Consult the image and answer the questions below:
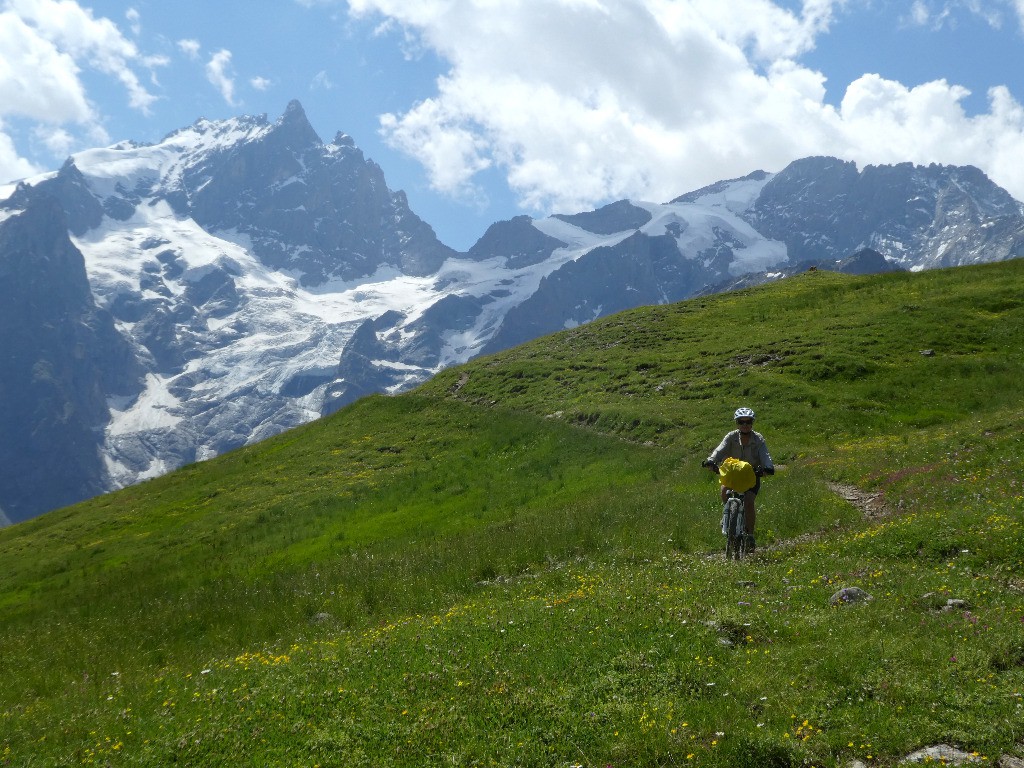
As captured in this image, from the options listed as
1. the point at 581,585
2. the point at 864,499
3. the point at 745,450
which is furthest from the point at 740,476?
the point at 864,499

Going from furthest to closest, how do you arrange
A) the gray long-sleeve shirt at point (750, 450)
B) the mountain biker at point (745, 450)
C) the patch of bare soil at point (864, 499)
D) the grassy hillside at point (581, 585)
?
the patch of bare soil at point (864, 499) < the gray long-sleeve shirt at point (750, 450) < the mountain biker at point (745, 450) < the grassy hillside at point (581, 585)

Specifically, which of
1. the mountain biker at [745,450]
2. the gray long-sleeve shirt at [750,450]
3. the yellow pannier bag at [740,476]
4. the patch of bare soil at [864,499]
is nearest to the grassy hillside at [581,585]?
the patch of bare soil at [864,499]

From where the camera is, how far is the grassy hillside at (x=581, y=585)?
8984 mm

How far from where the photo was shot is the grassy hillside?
8984mm

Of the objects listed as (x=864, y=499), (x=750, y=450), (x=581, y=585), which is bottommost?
(x=581, y=585)

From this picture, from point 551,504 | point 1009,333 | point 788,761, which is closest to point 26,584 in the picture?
point 551,504

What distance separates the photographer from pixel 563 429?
139 feet

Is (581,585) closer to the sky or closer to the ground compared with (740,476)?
closer to the ground

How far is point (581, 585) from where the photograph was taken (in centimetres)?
1592

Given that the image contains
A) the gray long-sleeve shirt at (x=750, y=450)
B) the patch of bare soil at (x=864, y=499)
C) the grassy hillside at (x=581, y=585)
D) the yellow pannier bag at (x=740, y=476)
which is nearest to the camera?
the grassy hillside at (x=581, y=585)

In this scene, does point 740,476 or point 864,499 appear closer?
point 740,476

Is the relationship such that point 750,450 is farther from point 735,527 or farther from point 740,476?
point 735,527

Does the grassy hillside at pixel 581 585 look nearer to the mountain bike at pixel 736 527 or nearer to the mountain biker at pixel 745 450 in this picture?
the mountain bike at pixel 736 527

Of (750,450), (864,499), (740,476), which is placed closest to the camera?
(740,476)
